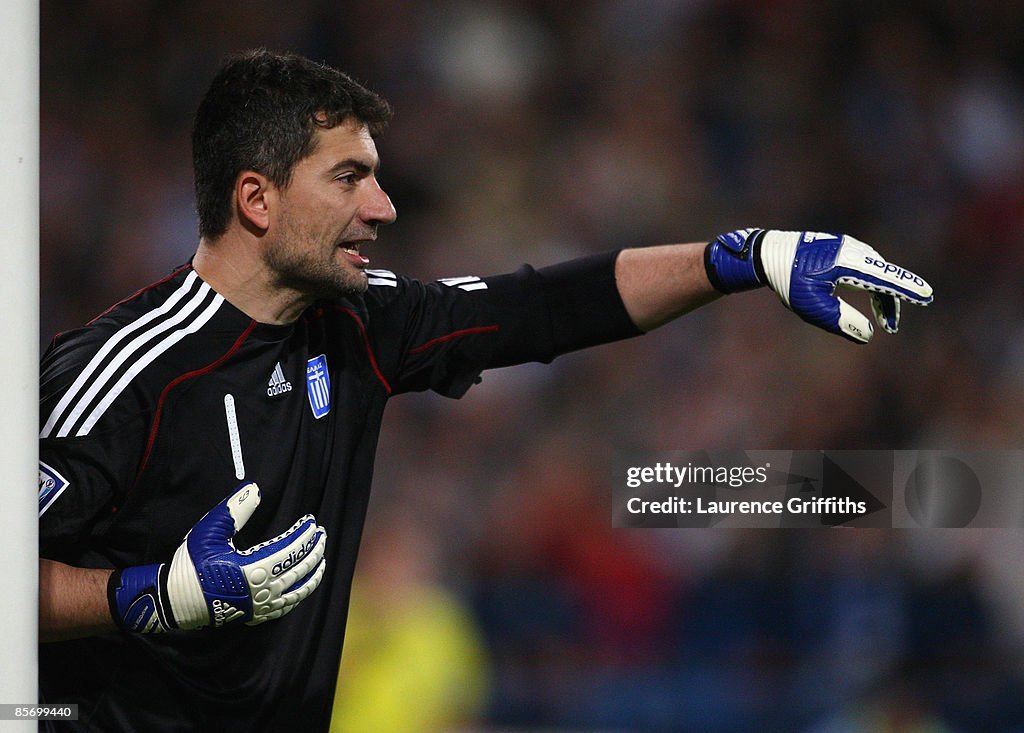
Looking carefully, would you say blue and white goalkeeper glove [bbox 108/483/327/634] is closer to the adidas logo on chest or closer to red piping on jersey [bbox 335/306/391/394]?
the adidas logo on chest

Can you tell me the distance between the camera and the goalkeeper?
5.38ft

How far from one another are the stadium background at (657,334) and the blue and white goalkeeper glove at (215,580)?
1.89 m

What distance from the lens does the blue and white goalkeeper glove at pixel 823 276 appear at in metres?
1.82

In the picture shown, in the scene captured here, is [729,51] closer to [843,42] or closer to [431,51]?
[843,42]

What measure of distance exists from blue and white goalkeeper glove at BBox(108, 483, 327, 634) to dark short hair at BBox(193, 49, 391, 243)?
1.80 ft

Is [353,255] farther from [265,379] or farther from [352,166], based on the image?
[265,379]

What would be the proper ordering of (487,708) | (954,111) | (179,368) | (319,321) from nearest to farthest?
1. (179,368)
2. (319,321)
3. (487,708)
4. (954,111)

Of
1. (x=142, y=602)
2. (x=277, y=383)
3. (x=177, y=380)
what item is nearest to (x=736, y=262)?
(x=277, y=383)

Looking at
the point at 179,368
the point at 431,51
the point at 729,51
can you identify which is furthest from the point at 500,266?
the point at 179,368

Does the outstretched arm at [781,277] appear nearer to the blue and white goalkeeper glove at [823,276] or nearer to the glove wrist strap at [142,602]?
the blue and white goalkeeper glove at [823,276]

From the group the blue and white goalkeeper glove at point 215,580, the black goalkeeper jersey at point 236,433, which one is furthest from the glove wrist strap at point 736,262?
the blue and white goalkeeper glove at point 215,580

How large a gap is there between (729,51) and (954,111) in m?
0.78

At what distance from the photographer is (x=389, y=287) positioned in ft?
6.79

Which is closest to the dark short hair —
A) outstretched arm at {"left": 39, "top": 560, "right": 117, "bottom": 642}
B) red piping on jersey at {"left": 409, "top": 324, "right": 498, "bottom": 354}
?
red piping on jersey at {"left": 409, "top": 324, "right": 498, "bottom": 354}
